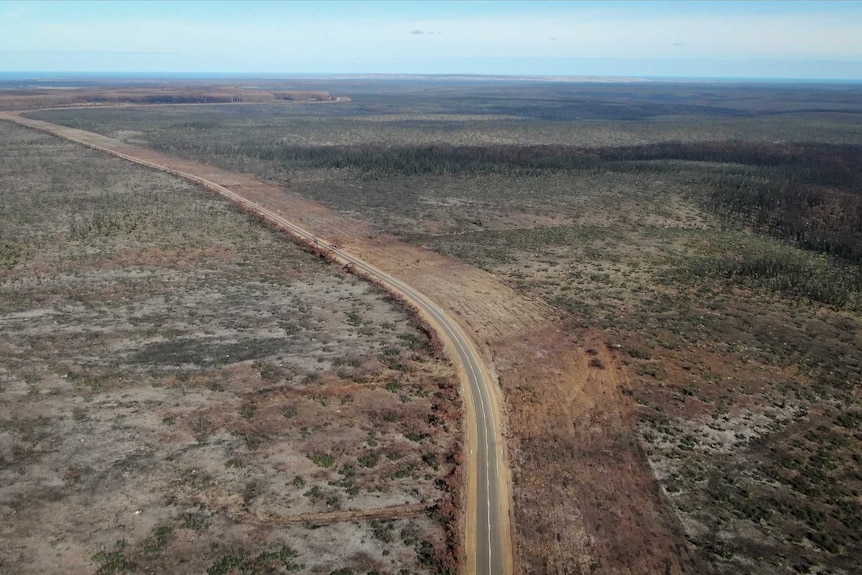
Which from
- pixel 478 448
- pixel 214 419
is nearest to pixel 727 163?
pixel 478 448

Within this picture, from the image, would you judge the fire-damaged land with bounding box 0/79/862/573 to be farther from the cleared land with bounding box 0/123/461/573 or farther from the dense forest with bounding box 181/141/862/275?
the dense forest with bounding box 181/141/862/275

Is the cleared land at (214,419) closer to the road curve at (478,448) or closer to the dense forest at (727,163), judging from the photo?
the road curve at (478,448)

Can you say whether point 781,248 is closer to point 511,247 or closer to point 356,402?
point 511,247

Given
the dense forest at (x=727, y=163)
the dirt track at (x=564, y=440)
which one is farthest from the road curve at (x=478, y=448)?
the dense forest at (x=727, y=163)

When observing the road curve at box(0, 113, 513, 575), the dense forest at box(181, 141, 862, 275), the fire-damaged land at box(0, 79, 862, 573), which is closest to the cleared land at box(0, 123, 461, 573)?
the fire-damaged land at box(0, 79, 862, 573)

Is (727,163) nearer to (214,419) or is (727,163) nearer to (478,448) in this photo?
(478,448)

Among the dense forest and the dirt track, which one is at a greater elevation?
the dense forest
